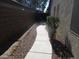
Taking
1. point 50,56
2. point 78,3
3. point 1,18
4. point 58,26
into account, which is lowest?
point 50,56

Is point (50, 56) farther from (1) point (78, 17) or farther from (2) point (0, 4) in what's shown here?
(2) point (0, 4)

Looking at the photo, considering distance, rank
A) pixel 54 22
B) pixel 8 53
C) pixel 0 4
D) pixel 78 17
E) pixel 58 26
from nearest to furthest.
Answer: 1. pixel 78 17
2. pixel 0 4
3. pixel 8 53
4. pixel 54 22
5. pixel 58 26

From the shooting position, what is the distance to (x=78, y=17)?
3684 mm

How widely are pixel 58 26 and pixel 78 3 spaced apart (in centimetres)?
378

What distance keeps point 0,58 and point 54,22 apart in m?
3.50

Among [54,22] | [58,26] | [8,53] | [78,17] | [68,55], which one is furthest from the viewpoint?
[58,26]

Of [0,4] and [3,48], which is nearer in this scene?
[0,4]

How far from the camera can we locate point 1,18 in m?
4.63

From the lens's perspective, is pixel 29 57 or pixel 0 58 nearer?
pixel 0 58

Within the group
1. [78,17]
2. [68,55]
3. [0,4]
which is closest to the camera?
[78,17]

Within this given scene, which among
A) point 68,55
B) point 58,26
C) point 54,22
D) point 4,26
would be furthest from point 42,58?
point 58,26

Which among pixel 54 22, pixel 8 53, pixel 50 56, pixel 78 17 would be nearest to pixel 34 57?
pixel 50 56

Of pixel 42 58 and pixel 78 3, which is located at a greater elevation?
pixel 78 3

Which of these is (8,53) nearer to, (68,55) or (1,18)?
(1,18)
